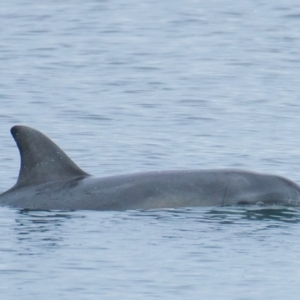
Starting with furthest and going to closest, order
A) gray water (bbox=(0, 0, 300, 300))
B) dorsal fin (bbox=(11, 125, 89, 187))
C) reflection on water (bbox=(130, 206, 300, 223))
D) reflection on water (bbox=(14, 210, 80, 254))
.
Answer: dorsal fin (bbox=(11, 125, 89, 187)) < reflection on water (bbox=(130, 206, 300, 223)) < reflection on water (bbox=(14, 210, 80, 254)) < gray water (bbox=(0, 0, 300, 300))

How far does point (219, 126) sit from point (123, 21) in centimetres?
1960

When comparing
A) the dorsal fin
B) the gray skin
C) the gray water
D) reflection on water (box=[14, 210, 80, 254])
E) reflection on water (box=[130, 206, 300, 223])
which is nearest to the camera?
the gray water

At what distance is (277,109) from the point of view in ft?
86.0

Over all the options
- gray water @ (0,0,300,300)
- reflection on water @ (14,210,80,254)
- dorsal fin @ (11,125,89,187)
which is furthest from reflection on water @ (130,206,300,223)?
dorsal fin @ (11,125,89,187)

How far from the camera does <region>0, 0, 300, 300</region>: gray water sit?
44.1 ft

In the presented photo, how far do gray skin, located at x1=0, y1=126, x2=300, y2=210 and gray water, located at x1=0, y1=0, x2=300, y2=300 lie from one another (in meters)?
0.24

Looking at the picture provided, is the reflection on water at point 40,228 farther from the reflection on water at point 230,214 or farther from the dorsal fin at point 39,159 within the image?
the reflection on water at point 230,214

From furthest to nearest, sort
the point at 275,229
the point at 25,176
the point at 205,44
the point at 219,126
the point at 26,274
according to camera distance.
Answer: the point at 205,44
the point at 219,126
the point at 25,176
the point at 275,229
the point at 26,274

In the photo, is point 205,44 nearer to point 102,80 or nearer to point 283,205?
point 102,80

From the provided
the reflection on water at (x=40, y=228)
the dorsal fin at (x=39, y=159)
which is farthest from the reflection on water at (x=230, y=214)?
the dorsal fin at (x=39, y=159)

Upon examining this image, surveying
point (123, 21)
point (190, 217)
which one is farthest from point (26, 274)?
point (123, 21)

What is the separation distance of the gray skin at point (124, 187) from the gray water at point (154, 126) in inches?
9.3

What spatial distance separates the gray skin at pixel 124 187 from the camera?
16250 millimetres

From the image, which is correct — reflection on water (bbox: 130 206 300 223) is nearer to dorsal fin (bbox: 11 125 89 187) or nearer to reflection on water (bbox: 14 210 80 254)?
reflection on water (bbox: 14 210 80 254)
